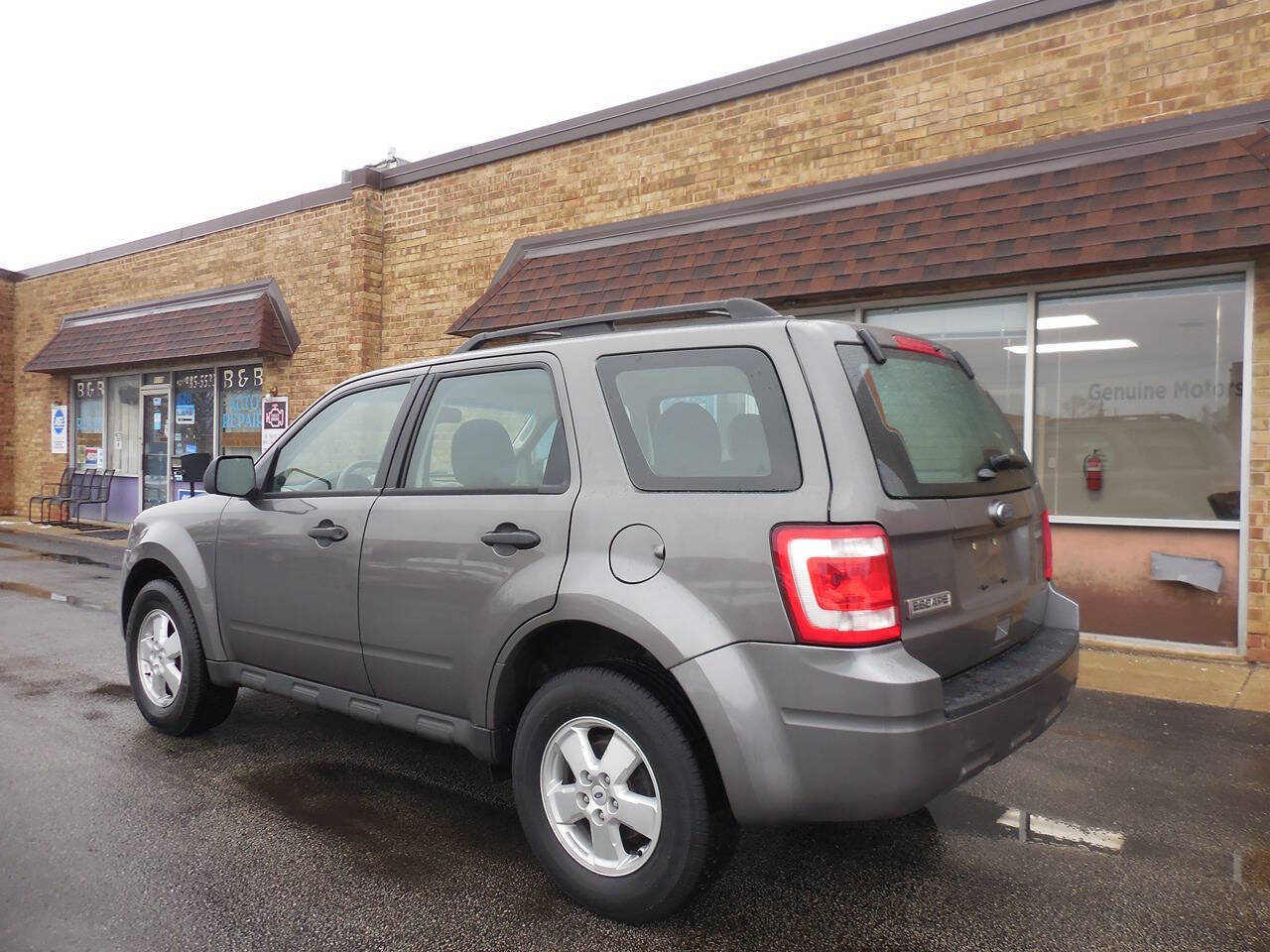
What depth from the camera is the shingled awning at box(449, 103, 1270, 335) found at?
6207 millimetres

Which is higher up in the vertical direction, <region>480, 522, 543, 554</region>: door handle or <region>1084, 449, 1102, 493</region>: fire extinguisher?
<region>1084, 449, 1102, 493</region>: fire extinguisher

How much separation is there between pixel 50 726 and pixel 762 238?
643 cm

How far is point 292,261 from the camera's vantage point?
12.7 meters

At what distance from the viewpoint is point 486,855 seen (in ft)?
11.0

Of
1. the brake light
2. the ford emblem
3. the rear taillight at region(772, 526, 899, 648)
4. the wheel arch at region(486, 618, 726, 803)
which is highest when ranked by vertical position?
the brake light

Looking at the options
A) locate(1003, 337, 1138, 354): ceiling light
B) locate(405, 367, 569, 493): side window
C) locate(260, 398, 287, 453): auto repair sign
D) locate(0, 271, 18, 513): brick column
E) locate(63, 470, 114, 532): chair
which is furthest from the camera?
locate(0, 271, 18, 513): brick column

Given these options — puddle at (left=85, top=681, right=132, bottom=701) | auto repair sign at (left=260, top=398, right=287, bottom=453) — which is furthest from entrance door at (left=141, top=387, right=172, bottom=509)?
puddle at (left=85, top=681, right=132, bottom=701)

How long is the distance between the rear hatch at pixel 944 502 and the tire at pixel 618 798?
76cm

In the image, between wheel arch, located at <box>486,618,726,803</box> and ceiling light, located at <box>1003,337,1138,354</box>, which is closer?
wheel arch, located at <box>486,618,726,803</box>

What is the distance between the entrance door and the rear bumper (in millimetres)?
14778

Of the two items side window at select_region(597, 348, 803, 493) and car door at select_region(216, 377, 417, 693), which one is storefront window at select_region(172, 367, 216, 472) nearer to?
car door at select_region(216, 377, 417, 693)

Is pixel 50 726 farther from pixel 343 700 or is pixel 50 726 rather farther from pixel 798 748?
pixel 798 748

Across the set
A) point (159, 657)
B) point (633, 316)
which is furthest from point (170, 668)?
point (633, 316)

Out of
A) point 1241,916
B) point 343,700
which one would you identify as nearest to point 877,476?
point 1241,916
